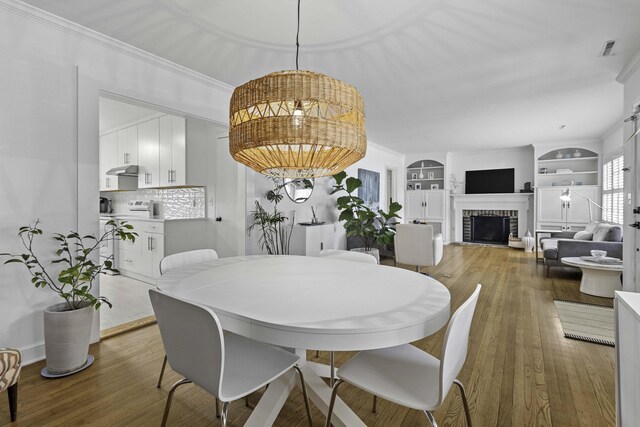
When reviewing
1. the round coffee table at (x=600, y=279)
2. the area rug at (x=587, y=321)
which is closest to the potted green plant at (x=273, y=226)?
the area rug at (x=587, y=321)

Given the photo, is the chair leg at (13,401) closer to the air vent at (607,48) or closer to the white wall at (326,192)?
the white wall at (326,192)

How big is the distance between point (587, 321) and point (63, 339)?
4282 mm

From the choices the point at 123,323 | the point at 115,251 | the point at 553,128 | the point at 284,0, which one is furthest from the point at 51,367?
the point at 553,128

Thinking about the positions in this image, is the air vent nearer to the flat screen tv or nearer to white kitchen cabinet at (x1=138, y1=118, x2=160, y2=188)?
white kitchen cabinet at (x1=138, y1=118, x2=160, y2=188)

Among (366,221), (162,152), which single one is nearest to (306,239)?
(366,221)

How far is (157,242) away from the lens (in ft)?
13.4

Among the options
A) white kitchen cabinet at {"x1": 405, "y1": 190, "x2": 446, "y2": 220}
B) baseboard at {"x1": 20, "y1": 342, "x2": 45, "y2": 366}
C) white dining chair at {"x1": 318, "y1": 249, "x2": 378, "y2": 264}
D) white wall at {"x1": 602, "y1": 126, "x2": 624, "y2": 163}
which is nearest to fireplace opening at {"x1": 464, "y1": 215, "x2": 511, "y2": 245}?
white kitchen cabinet at {"x1": 405, "y1": 190, "x2": 446, "y2": 220}

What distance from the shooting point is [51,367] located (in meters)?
2.05

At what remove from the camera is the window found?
5.17m

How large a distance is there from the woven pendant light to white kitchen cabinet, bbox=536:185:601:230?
7130 millimetres

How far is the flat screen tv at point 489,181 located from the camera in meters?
7.86

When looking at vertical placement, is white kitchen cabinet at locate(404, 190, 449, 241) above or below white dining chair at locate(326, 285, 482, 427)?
above

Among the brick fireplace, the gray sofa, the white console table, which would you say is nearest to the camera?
the white console table

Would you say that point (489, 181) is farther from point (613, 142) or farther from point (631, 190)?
point (631, 190)
